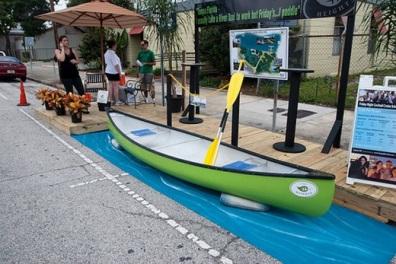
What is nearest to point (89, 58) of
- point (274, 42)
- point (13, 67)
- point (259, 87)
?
point (13, 67)

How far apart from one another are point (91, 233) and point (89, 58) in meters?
19.5

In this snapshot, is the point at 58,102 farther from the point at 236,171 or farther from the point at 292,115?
the point at 236,171

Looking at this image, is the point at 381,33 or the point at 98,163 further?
the point at 98,163

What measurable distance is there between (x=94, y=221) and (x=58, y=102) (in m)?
4.55

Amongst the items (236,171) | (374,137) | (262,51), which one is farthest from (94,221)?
(262,51)

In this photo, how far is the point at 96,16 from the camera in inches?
350

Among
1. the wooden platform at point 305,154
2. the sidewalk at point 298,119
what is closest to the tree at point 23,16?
the wooden platform at point 305,154

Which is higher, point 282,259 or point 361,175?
point 361,175

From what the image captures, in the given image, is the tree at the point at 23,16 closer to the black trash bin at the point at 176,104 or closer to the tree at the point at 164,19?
the tree at the point at 164,19

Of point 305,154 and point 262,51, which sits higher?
point 262,51

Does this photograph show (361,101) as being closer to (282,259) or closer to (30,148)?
(282,259)

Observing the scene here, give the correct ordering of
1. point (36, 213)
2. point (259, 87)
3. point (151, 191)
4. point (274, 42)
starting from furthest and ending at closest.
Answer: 1. point (259, 87)
2. point (274, 42)
3. point (151, 191)
4. point (36, 213)

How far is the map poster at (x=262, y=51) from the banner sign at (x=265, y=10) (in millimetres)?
296

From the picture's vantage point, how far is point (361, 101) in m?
3.57
